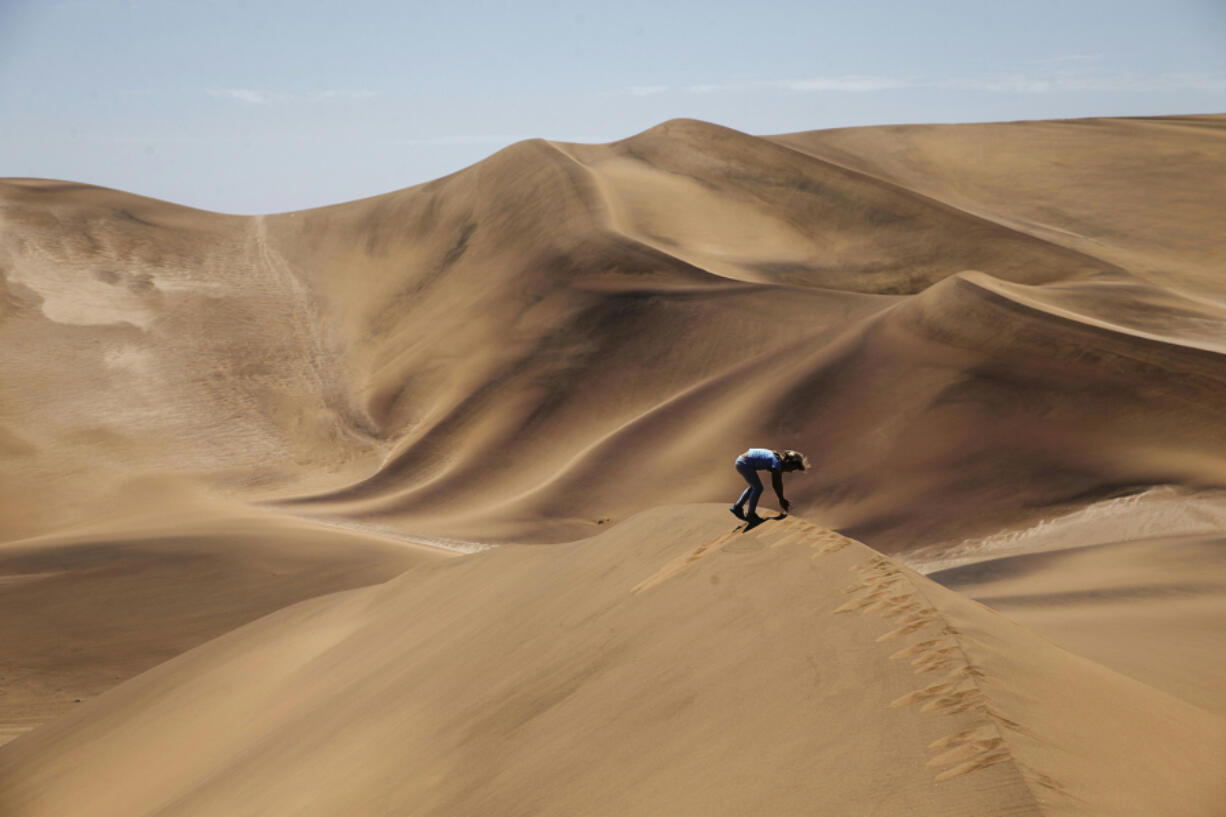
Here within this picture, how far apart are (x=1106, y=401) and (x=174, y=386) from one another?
3000 centimetres

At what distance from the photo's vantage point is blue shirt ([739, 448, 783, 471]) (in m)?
7.78

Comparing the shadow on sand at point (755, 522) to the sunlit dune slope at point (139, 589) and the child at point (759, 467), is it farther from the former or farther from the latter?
the sunlit dune slope at point (139, 589)

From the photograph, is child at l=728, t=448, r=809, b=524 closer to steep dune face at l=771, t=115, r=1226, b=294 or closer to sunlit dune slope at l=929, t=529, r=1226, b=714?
sunlit dune slope at l=929, t=529, r=1226, b=714

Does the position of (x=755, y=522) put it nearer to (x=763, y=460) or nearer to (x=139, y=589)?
(x=763, y=460)

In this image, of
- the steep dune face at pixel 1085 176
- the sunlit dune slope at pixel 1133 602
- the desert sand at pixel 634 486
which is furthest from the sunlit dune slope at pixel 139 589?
the steep dune face at pixel 1085 176

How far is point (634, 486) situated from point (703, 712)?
20054 mm

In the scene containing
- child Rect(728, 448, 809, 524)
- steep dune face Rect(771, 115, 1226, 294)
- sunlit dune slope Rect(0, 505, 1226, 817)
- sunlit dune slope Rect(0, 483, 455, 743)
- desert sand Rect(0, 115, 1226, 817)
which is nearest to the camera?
sunlit dune slope Rect(0, 505, 1226, 817)

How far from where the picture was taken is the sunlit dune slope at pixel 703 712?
4332 mm

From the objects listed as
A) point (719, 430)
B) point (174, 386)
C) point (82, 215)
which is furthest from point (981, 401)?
point (82, 215)

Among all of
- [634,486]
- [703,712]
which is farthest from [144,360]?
[703,712]

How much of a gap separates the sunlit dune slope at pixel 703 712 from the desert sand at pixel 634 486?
0.10 ft

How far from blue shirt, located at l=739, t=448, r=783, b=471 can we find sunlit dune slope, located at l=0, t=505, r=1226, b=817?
44 cm

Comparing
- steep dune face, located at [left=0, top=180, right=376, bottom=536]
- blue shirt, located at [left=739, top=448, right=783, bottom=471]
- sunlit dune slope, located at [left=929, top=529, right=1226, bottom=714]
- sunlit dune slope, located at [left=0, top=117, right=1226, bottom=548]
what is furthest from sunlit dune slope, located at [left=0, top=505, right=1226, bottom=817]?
steep dune face, located at [left=0, top=180, right=376, bottom=536]

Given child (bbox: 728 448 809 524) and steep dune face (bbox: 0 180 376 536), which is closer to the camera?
child (bbox: 728 448 809 524)
